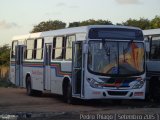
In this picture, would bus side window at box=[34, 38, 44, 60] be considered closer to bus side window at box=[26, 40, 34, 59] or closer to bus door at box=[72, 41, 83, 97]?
bus side window at box=[26, 40, 34, 59]

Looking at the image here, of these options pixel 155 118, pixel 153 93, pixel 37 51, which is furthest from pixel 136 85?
pixel 37 51

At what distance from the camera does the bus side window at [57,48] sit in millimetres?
23422

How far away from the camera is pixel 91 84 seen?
2028 cm

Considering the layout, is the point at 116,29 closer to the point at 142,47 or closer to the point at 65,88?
the point at 142,47

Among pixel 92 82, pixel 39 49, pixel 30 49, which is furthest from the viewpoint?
pixel 30 49

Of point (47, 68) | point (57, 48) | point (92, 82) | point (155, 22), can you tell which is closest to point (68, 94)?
point (92, 82)

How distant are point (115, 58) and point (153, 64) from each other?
295 centimetres

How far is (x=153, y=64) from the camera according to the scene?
75.3 feet

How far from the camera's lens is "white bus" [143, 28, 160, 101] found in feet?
74.9

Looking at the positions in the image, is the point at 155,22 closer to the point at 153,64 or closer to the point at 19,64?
the point at 19,64

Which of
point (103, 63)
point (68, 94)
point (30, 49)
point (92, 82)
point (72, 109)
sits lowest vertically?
point (72, 109)

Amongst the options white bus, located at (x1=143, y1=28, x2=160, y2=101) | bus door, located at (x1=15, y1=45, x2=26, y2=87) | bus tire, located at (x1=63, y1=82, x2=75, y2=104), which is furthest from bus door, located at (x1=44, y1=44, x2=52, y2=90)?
white bus, located at (x1=143, y1=28, x2=160, y2=101)

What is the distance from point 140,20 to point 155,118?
5555cm

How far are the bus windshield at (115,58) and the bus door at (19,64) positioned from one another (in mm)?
9616
